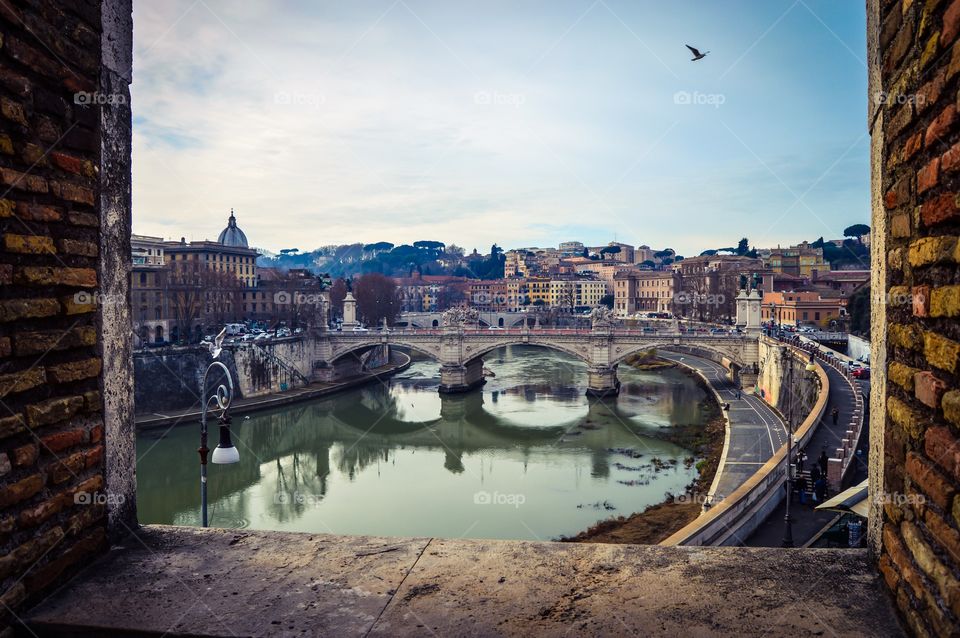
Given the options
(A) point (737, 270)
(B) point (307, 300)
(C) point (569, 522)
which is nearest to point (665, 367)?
(A) point (737, 270)

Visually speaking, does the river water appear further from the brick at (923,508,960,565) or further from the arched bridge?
the brick at (923,508,960,565)

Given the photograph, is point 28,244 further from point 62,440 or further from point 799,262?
point 799,262

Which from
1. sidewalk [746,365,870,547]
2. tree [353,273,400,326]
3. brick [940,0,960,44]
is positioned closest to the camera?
brick [940,0,960,44]

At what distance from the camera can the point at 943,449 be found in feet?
3.98

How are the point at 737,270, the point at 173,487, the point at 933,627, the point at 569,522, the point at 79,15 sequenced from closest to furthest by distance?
the point at 933,627
the point at 79,15
the point at 569,522
the point at 173,487
the point at 737,270

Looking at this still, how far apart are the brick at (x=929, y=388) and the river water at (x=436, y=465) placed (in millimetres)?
10891

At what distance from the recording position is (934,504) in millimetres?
1256

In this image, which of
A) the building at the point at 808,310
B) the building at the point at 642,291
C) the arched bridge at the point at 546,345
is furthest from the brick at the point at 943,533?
the building at the point at 642,291

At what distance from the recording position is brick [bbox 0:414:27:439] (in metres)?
1.45

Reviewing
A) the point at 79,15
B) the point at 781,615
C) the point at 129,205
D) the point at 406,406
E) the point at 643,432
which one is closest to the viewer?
the point at 781,615

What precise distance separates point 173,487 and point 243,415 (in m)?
7.95

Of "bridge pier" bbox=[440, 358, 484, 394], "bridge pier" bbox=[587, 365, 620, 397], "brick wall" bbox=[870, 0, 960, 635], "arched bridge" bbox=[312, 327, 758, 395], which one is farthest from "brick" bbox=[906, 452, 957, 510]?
"bridge pier" bbox=[440, 358, 484, 394]

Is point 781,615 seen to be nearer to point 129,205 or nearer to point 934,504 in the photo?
point 934,504

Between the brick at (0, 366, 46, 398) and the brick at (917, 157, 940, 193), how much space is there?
1.89 meters
